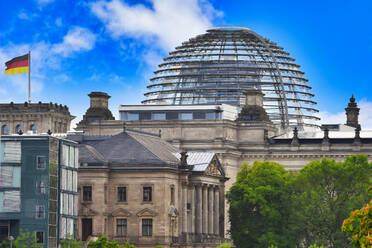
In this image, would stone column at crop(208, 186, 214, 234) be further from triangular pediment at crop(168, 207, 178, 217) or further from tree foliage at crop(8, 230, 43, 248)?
tree foliage at crop(8, 230, 43, 248)

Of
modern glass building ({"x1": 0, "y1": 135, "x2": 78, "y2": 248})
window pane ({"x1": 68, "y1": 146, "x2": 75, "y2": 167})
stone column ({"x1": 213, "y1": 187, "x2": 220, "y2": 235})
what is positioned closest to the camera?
modern glass building ({"x1": 0, "y1": 135, "x2": 78, "y2": 248})

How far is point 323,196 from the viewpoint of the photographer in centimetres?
14888

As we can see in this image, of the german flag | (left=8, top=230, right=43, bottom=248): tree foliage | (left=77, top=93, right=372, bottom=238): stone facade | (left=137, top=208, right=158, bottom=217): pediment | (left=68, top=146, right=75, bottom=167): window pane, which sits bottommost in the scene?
(left=8, top=230, right=43, bottom=248): tree foliage

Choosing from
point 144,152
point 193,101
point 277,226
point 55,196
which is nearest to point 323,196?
point 277,226

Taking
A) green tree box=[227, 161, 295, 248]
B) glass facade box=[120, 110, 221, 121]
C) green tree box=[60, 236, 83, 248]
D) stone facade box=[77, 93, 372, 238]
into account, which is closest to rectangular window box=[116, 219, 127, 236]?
green tree box=[227, 161, 295, 248]

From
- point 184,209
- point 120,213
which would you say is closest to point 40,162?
point 120,213

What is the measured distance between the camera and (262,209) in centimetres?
14938

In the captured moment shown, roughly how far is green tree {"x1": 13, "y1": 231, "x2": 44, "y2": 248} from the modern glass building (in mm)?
1471

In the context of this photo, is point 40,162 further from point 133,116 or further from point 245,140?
point 245,140

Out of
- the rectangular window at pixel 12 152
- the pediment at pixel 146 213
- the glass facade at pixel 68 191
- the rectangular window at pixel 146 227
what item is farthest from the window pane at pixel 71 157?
the rectangular window at pixel 146 227

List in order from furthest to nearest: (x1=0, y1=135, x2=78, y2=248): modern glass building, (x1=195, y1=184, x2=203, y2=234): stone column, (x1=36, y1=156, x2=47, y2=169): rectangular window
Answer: (x1=195, y1=184, x2=203, y2=234): stone column
(x1=36, y1=156, x2=47, y2=169): rectangular window
(x1=0, y1=135, x2=78, y2=248): modern glass building

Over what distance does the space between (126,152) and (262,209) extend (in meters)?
14.2

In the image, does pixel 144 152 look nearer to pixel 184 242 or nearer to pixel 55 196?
pixel 184 242

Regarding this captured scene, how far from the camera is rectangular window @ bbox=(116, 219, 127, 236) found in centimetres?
14325
